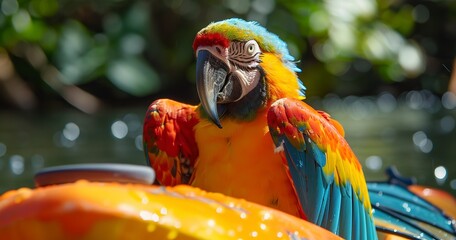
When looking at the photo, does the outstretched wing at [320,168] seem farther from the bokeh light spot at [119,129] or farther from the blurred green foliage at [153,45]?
the blurred green foliage at [153,45]

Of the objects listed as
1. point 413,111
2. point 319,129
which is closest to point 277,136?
point 319,129

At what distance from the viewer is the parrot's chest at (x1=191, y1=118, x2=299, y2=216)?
1754 mm

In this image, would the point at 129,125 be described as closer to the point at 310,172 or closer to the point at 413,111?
the point at 413,111

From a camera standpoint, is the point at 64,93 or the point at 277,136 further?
the point at 64,93

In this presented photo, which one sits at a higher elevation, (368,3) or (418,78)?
(368,3)

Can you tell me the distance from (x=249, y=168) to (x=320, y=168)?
0.45ft

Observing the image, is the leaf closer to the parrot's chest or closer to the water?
the water

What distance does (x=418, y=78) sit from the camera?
6.99m

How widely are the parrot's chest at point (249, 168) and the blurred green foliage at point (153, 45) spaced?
14.7 ft

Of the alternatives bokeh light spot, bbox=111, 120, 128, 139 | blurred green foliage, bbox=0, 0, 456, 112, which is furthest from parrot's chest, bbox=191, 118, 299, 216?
blurred green foliage, bbox=0, 0, 456, 112

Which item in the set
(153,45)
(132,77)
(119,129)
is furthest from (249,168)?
(153,45)

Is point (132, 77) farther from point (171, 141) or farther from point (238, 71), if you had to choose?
point (238, 71)

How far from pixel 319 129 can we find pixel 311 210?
157mm

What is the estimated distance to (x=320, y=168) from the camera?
176 centimetres
